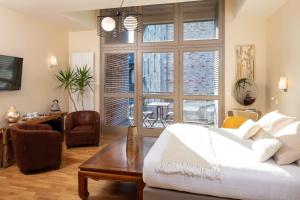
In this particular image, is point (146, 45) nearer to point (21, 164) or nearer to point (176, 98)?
point (176, 98)

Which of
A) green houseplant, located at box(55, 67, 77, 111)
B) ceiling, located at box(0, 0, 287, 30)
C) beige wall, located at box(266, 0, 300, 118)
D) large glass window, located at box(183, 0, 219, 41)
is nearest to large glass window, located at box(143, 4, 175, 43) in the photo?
large glass window, located at box(183, 0, 219, 41)

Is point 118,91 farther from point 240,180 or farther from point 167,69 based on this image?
point 240,180

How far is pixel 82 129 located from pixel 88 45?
8.32ft

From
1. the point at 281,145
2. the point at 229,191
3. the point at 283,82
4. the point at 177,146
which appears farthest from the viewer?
the point at 283,82

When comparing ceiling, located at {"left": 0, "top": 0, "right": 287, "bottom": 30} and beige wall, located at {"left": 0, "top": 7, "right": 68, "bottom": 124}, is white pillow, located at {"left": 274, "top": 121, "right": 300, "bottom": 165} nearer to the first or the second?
ceiling, located at {"left": 0, "top": 0, "right": 287, "bottom": 30}

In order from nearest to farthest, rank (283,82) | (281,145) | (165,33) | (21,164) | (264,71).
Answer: (281,145)
(21,164)
(283,82)
(264,71)
(165,33)

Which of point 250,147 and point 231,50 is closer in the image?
point 250,147

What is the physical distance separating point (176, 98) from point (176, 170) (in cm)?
379

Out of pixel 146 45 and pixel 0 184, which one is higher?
pixel 146 45

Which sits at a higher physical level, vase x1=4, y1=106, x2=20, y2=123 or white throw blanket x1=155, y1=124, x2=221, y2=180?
vase x1=4, y1=106, x2=20, y2=123

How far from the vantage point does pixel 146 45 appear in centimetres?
605

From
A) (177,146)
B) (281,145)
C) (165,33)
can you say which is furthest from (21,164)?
(165,33)

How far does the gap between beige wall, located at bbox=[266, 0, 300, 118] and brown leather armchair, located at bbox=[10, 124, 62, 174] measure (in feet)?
12.7

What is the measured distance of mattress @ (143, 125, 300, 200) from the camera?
2045 mm
